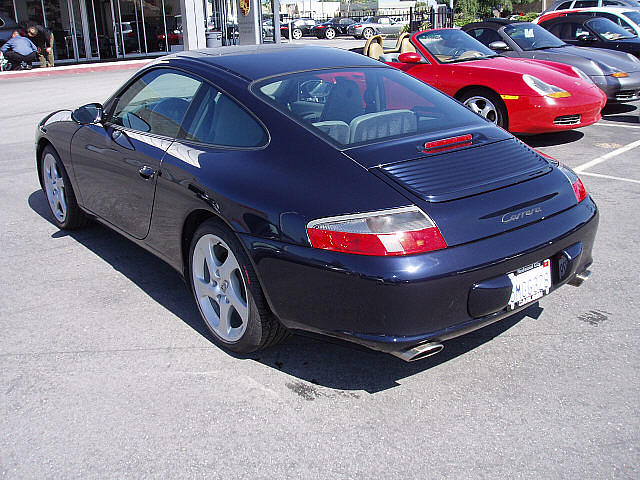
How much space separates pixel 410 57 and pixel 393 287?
21.7 ft

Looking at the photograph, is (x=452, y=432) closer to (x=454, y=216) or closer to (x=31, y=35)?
(x=454, y=216)

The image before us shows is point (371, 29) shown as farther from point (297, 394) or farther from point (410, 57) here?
point (297, 394)

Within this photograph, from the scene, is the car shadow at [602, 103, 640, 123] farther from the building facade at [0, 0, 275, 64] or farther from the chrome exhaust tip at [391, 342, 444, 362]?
the building facade at [0, 0, 275, 64]

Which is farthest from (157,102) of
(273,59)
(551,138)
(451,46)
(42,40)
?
(42,40)

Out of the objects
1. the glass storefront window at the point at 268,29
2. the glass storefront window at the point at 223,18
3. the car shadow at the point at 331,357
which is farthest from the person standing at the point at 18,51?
the car shadow at the point at 331,357

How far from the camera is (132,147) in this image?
3816 millimetres

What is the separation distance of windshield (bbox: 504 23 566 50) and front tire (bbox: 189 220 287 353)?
8.12m

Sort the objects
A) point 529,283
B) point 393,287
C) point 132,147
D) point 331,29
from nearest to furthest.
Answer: point 393,287
point 529,283
point 132,147
point 331,29

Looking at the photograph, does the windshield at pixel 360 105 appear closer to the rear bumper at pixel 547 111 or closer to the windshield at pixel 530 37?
the rear bumper at pixel 547 111

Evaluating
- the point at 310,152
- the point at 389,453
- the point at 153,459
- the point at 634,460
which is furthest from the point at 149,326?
the point at 634,460

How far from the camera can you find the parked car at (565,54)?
379 inches

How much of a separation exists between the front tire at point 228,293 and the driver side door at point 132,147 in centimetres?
56

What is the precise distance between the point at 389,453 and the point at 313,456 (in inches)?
11.7

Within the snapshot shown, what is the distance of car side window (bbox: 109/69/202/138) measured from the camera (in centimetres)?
366
